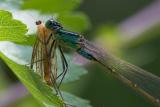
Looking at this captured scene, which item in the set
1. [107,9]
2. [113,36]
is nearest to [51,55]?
[113,36]

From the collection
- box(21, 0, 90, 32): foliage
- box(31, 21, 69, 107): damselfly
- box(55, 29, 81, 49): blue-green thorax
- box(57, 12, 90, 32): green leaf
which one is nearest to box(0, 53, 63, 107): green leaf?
box(31, 21, 69, 107): damselfly

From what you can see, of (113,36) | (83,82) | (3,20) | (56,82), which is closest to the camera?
(3,20)

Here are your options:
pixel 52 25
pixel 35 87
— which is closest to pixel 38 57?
pixel 52 25

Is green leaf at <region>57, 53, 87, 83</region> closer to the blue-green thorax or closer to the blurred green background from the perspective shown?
the blue-green thorax

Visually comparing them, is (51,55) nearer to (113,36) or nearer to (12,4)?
(12,4)

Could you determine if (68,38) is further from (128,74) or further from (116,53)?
(116,53)
